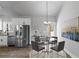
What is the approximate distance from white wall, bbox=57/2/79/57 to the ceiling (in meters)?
0.23

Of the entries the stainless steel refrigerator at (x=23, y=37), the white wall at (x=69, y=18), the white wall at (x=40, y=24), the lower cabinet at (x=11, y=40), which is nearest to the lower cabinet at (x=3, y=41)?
the lower cabinet at (x=11, y=40)

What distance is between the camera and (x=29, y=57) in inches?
157

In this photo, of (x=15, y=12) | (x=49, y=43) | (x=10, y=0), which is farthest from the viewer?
(x=49, y=43)

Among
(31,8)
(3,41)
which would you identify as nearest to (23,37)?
(3,41)

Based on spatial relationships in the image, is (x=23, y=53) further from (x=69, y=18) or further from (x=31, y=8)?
(x=69, y=18)

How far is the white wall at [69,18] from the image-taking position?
3.66 meters

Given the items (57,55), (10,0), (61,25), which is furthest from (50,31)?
(10,0)

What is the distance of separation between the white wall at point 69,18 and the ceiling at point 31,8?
23cm

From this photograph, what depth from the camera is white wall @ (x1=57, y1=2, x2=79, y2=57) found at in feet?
12.0

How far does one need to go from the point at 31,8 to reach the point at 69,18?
1294mm

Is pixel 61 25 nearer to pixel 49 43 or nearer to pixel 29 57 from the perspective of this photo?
pixel 49 43

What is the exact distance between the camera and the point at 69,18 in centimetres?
396

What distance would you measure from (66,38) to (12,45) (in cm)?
182

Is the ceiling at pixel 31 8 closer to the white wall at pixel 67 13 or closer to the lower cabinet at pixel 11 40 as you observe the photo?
the white wall at pixel 67 13
